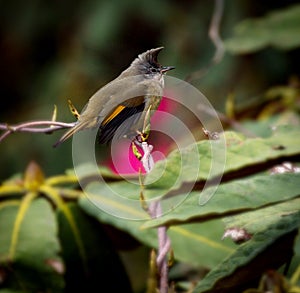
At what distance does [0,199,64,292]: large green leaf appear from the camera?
84 centimetres

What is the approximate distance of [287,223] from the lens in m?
0.56

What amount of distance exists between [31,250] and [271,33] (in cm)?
76

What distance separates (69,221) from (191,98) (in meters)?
0.25

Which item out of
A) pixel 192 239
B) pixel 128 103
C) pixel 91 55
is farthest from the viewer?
pixel 91 55

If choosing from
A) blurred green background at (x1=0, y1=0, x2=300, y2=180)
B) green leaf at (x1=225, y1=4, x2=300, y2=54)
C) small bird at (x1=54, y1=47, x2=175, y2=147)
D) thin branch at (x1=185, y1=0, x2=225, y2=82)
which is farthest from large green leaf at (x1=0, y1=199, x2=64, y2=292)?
blurred green background at (x1=0, y1=0, x2=300, y2=180)

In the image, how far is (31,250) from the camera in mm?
863

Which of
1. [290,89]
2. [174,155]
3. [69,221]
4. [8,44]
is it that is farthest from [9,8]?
[174,155]

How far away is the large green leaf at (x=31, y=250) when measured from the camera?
33.0 inches

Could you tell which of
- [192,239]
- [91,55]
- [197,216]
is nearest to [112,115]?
[197,216]

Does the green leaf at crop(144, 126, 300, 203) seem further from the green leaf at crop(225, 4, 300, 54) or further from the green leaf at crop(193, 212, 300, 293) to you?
the green leaf at crop(225, 4, 300, 54)

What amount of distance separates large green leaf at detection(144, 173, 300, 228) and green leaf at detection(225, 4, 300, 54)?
30.6 inches

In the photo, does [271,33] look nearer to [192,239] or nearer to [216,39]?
[216,39]

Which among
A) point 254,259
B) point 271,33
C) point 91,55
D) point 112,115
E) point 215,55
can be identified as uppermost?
point 91,55

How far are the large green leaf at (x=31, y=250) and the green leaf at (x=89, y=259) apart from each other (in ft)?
0.14
